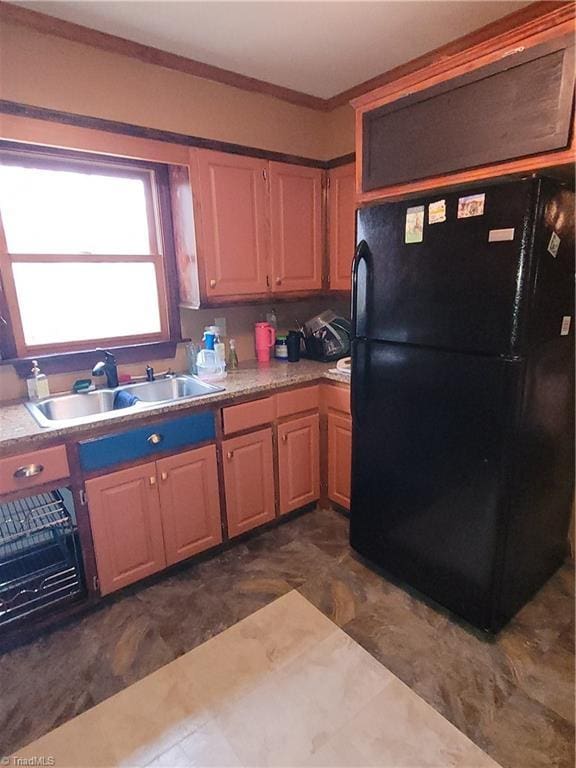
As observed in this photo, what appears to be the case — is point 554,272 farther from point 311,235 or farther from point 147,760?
point 147,760

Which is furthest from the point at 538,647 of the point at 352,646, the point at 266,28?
the point at 266,28

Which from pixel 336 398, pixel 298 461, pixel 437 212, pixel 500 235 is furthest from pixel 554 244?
pixel 298 461

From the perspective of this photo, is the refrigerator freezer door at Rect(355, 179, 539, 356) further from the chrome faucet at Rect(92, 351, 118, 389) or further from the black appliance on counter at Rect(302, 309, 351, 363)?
the chrome faucet at Rect(92, 351, 118, 389)

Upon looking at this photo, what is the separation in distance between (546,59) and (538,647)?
2115mm

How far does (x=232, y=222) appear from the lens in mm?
2371

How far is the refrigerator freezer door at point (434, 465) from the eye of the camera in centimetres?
158

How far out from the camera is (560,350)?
1.66 m

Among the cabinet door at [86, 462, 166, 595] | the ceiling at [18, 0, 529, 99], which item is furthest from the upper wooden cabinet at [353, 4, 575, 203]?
the cabinet door at [86, 462, 166, 595]

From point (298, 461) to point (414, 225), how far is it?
1465 millimetres

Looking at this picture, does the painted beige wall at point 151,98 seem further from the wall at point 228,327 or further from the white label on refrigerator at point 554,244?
the white label on refrigerator at point 554,244

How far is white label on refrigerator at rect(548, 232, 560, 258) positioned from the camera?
143cm

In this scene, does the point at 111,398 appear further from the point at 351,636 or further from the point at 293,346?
the point at 351,636

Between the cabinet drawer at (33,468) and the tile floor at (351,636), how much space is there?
70 cm

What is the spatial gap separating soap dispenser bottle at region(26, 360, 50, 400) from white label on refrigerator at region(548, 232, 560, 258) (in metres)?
2.21
